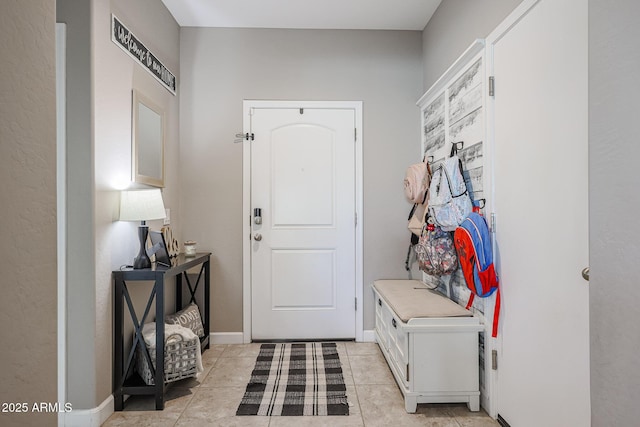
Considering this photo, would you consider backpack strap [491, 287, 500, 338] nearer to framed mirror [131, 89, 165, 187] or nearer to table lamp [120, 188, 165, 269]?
table lamp [120, 188, 165, 269]

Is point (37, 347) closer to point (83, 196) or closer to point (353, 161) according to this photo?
point (83, 196)

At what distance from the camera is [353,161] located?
10.4 ft

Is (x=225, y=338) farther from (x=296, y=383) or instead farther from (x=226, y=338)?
(x=296, y=383)

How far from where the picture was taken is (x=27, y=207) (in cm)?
84

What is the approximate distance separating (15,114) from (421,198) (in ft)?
8.30

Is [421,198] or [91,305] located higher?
[421,198]

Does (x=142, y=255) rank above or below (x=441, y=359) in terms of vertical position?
above

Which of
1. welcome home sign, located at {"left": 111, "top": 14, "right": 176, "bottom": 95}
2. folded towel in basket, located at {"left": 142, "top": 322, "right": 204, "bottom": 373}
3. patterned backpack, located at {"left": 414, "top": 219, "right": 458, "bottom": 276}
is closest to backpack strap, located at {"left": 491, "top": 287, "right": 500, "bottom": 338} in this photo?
patterned backpack, located at {"left": 414, "top": 219, "right": 458, "bottom": 276}

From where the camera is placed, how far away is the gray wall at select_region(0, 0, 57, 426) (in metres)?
0.78

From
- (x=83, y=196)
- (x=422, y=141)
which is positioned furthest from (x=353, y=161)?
(x=83, y=196)

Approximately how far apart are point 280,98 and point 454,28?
1456 millimetres

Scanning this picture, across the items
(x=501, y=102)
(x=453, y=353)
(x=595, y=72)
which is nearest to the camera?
(x=595, y=72)

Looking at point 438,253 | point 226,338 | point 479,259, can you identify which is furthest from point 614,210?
point 226,338

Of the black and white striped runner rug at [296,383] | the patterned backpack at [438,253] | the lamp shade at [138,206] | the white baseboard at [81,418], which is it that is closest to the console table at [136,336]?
the white baseboard at [81,418]
